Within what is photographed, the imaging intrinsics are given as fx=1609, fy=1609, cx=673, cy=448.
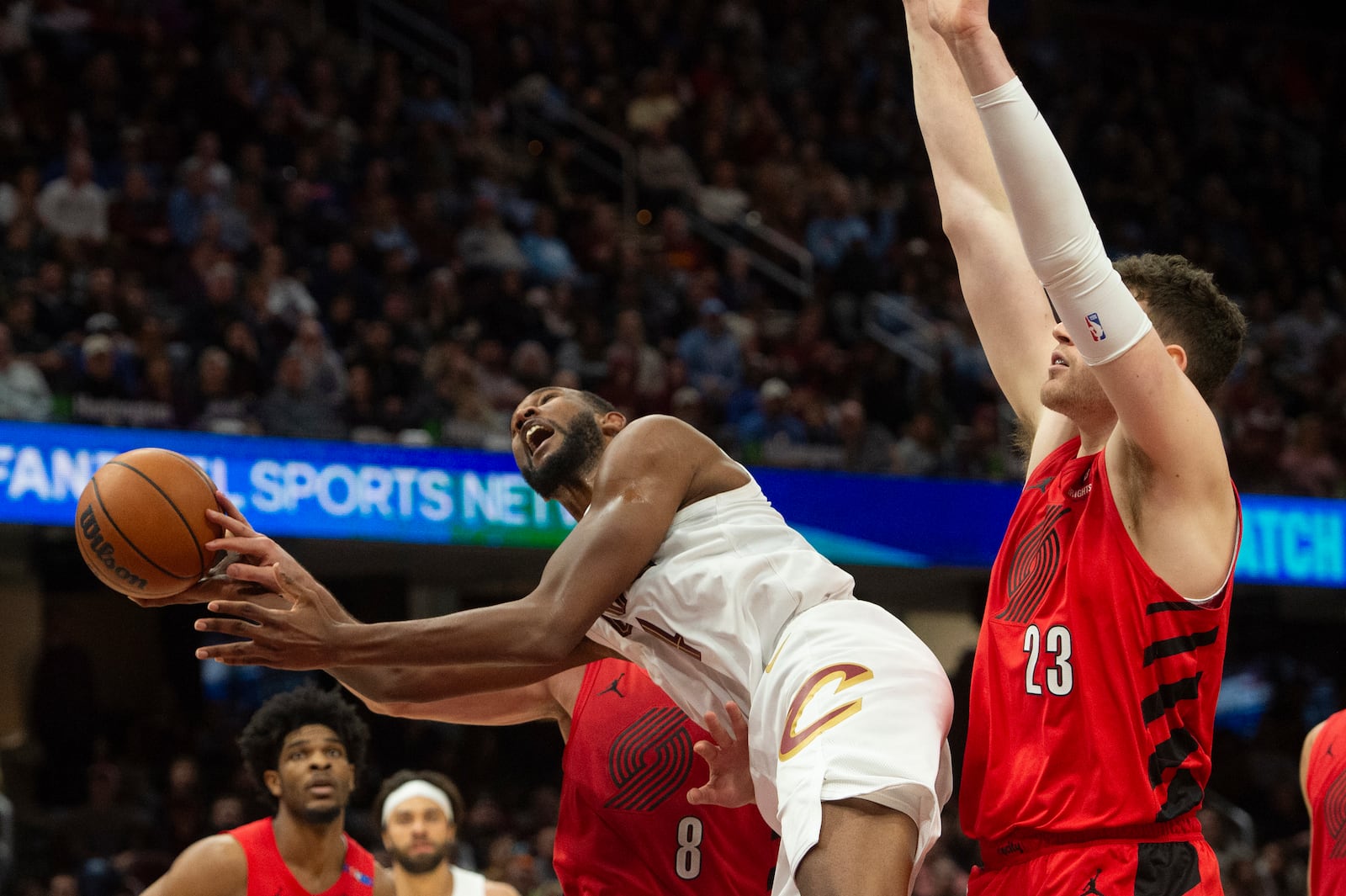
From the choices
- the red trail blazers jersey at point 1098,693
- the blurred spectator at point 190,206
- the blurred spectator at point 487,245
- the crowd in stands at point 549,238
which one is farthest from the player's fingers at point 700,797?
the blurred spectator at point 487,245

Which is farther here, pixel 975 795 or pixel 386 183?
pixel 386 183

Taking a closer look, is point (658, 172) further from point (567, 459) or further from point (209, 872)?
point (567, 459)

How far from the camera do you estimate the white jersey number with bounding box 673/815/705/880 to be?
4.32m

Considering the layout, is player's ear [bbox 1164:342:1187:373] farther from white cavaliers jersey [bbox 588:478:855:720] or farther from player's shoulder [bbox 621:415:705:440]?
player's shoulder [bbox 621:415:705:440]

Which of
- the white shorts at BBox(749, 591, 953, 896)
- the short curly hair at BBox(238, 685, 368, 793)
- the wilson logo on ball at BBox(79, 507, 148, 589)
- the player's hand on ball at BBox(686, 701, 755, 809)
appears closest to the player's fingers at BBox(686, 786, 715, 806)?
the player's hand on ball at BBox(686, 701, 755, 809)

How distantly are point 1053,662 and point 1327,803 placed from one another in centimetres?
175

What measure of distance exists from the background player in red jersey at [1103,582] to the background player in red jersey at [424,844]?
3.89m

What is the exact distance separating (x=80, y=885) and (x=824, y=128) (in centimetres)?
1085

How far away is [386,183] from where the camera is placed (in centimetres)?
1314

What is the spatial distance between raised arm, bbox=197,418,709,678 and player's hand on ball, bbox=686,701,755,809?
381 mm

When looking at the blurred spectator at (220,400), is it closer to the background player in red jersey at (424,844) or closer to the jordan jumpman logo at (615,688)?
the background player in red jersey at (424,844)

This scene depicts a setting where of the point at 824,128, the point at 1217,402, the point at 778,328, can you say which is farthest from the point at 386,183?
the point at 1217,402

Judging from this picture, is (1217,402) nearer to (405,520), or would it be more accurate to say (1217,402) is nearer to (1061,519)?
(405,520)

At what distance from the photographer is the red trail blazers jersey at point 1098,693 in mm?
2994
